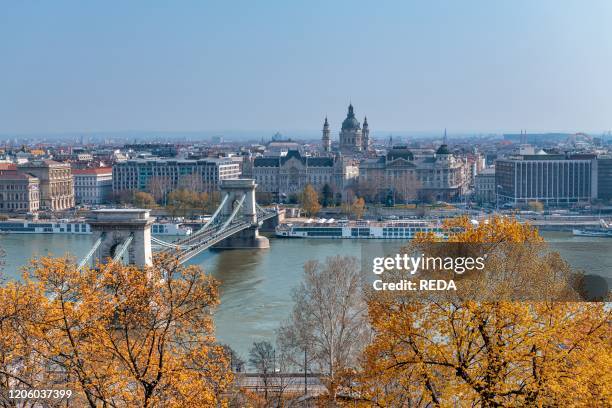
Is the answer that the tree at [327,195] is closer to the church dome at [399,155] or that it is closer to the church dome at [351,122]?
the church dome at [399,155]

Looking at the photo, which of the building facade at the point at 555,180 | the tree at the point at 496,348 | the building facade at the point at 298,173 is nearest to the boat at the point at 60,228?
the building facade at the point at 298,173

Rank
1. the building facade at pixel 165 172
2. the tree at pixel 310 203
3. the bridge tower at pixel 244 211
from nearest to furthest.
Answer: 1. the bridge tower at pixel 244 211
2. the tree at pixel 310 203
3. the building facade at pixel 165 172

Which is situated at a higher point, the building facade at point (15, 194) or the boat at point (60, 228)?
the building facade at point (15, 194)

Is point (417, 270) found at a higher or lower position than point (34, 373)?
higher

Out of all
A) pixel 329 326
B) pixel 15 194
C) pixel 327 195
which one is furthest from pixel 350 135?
pixel 329 326

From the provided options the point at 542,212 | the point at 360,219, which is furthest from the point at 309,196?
the point at 542,212

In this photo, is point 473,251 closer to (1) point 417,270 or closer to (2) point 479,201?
(1) point 417,270

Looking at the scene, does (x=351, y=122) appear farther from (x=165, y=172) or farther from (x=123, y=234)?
(x=123, y=234)
